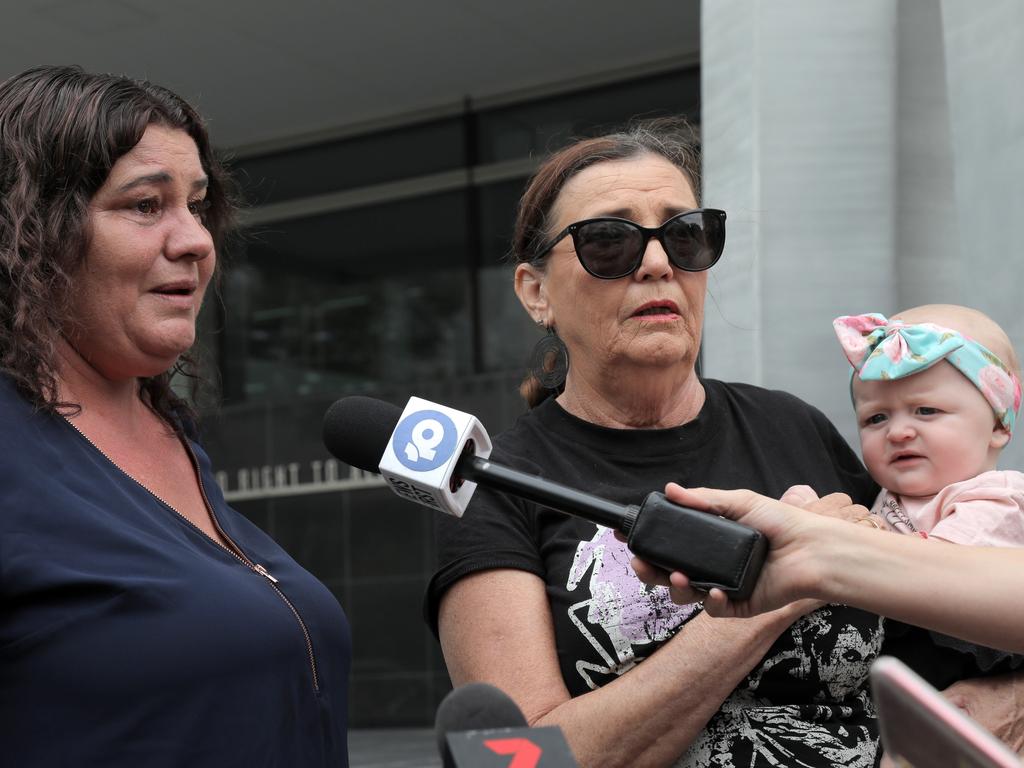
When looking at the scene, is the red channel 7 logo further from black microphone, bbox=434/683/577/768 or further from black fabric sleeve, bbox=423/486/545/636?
black fabric sleeve, bbox=423/486/545/636

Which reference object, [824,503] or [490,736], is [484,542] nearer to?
[824,503]

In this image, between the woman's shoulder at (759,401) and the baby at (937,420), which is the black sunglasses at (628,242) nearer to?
the woman's shoulder at (759,401)

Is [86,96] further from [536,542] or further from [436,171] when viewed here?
[436,171]

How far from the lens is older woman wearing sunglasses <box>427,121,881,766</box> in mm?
2309

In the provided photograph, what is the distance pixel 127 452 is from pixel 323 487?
36.0 feet

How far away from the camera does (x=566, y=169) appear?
2.88 metres

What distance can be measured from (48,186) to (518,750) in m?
1.54

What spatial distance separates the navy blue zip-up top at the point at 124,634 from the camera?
2.01 metres

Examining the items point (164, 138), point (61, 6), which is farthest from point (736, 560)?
point (61, 6)

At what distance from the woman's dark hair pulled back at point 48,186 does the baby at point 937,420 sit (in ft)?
4.75

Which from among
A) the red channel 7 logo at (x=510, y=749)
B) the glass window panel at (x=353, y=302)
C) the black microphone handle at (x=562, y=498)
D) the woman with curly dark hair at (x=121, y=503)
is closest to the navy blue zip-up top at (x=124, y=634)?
the woman with curly dark hair at (x=121, y=503)

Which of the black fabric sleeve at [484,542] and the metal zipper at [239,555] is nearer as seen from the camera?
the metal zipper at [239,555]

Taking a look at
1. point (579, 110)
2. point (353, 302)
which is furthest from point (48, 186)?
point (353, 302)

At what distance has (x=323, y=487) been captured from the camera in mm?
13305
